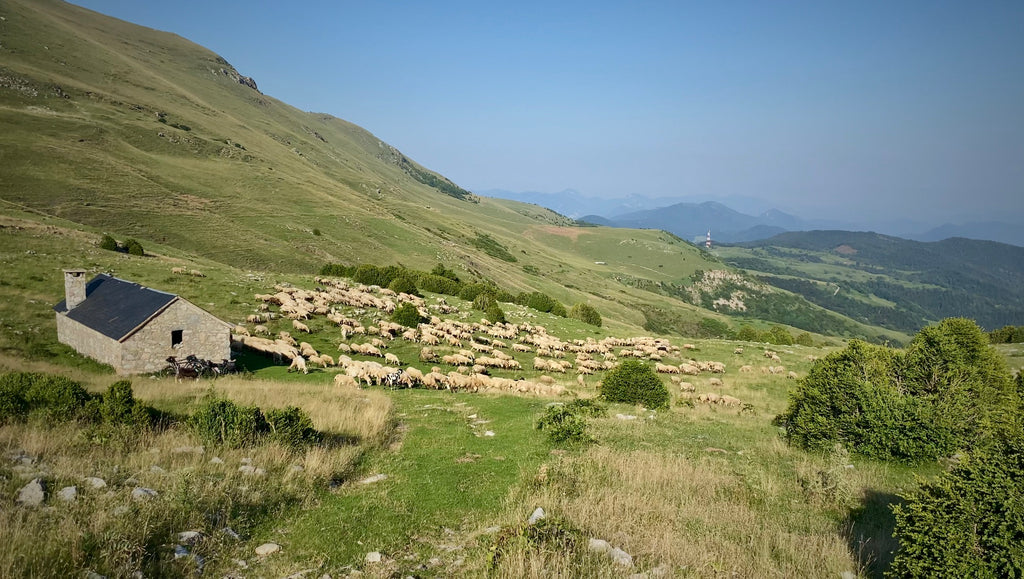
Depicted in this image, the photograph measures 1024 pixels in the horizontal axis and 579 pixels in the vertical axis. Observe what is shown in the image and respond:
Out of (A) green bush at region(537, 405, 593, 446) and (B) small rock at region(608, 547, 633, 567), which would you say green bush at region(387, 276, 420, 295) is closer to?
(A) green bush at region(537, 405, 593, 446)

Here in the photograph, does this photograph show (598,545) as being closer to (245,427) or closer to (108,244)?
(245,427)

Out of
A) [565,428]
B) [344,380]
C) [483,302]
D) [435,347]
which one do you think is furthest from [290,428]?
[483,302]

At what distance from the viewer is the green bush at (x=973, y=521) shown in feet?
19.2

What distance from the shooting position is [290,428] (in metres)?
12.4

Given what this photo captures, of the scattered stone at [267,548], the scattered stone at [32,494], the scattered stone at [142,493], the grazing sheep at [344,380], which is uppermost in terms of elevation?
the scattered stone at [32,494]

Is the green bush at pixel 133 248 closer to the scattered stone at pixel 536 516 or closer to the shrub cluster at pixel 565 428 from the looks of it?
the shrub cluster at pixel 565 428

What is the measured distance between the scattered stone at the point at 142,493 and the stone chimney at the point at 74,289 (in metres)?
24.6

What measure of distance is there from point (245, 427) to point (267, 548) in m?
5.11

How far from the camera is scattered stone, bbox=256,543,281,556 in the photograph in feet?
24.6

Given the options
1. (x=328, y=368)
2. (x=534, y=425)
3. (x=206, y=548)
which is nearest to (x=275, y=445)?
(x=206, y=548)

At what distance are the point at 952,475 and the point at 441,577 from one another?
25.0 feet

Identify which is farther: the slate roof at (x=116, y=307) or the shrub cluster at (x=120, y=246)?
the shrub cluster at (x=120, y=246)

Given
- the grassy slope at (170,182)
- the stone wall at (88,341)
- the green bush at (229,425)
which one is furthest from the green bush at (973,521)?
the grassy slope at (170,182)

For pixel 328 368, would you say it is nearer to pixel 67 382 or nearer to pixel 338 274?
pixel 67 382
